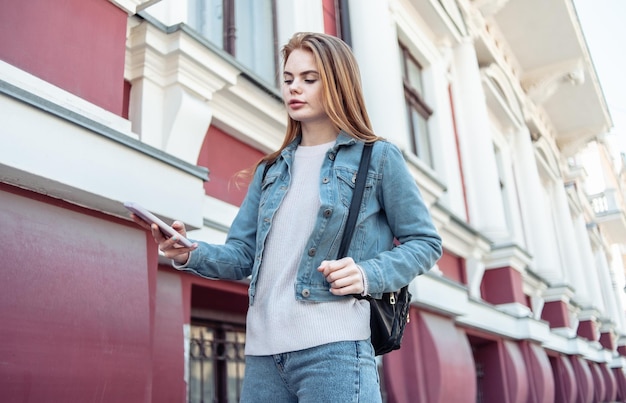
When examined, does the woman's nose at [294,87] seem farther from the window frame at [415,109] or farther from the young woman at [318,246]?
the window frame at [415,109]

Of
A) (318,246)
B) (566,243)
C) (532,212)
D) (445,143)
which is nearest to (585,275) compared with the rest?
(566,243)

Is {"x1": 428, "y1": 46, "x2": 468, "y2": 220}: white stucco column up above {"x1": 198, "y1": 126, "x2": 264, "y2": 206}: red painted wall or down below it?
above

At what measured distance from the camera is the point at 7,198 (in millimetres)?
1607

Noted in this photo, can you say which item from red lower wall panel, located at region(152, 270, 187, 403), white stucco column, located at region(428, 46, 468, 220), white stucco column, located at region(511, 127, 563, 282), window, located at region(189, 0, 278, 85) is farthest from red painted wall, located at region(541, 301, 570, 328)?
red lower wall panel, located at region(152, 270, 187, 403)

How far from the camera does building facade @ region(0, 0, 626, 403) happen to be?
1.62 m

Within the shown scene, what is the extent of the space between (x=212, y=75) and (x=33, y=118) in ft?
3.86

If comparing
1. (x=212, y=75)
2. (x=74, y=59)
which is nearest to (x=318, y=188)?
(x=74, y=59)

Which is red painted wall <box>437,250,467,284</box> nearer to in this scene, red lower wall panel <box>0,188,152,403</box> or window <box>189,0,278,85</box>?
window <box>189,0,278,85</box>

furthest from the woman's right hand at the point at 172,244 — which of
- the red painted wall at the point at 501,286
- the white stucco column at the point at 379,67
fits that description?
the red painted wall at the point at 501,286

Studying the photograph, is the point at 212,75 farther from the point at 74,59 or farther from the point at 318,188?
the point at 318,188

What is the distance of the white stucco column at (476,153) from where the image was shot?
6859mm

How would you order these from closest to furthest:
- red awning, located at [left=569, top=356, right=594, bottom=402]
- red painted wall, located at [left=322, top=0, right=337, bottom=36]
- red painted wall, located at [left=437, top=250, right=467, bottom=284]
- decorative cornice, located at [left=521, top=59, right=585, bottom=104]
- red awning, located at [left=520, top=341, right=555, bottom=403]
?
red painted wall, located at [left=322, top=0, right=337, bottom=36] < red painted wall, located at [left=437, top=250, right=467, bottom=284] < red awning, located at [left=520, top=341, right=555, bottom=403] < red awning, located at [left=569, top=356, right=594, bottom=402] < decorative cornice, located at [left=521, top=59, right=585, bottom=104]

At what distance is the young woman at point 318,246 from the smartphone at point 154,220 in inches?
1.3

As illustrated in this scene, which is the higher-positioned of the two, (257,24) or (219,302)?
(257,24)
